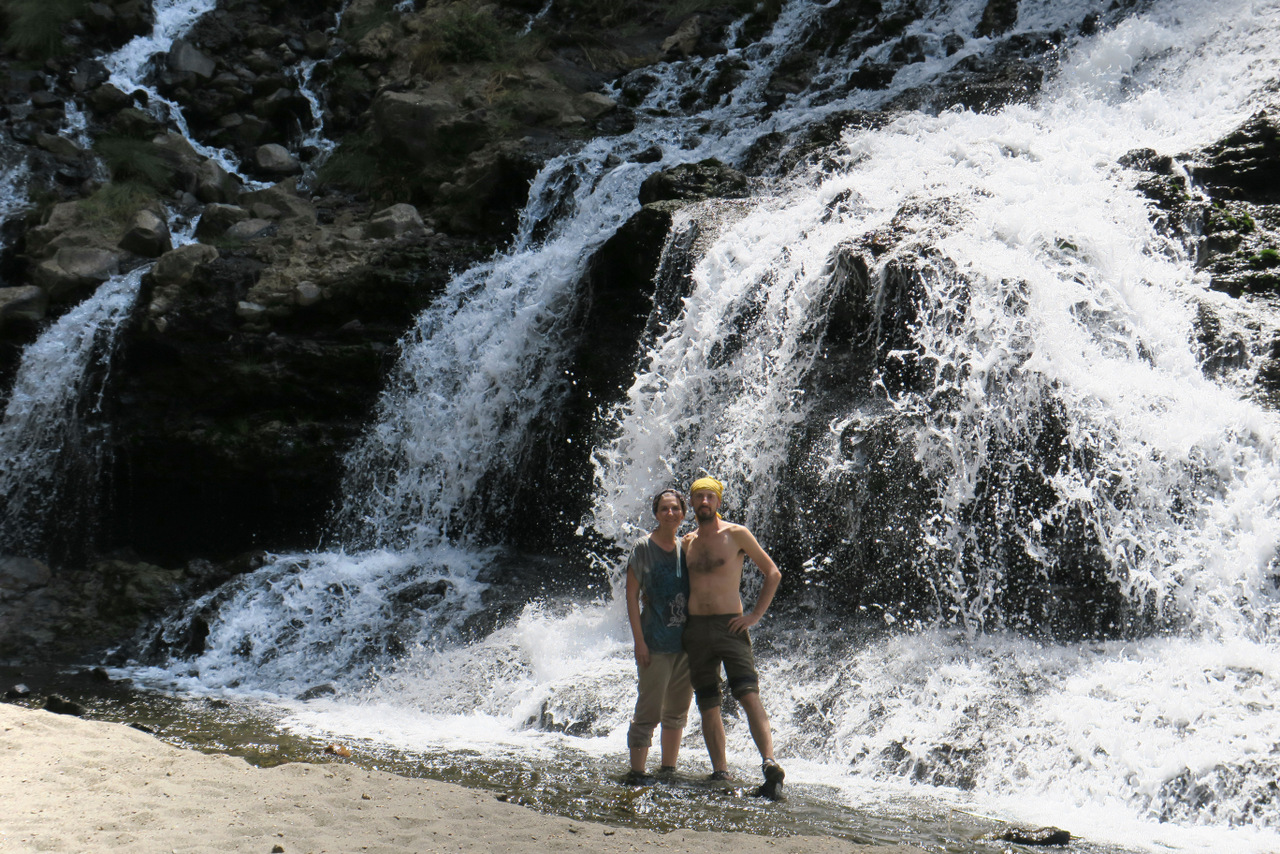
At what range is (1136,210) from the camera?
8.04m

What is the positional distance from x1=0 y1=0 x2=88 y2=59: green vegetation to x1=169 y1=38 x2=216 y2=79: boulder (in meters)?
1.73

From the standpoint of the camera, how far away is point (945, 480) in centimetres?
678

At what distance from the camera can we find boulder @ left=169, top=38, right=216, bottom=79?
16.8 meters

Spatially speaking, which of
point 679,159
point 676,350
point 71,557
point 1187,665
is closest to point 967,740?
point 1187,665

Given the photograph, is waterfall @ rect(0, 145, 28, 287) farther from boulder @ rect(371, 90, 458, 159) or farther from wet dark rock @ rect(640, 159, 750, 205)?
wet dark rock @ rect(640, 159, 750, 205)

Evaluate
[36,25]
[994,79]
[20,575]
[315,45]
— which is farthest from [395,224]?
[36,25]

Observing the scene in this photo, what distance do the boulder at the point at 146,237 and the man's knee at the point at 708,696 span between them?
10.5 meters

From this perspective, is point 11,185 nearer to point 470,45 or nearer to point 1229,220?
point 470,45

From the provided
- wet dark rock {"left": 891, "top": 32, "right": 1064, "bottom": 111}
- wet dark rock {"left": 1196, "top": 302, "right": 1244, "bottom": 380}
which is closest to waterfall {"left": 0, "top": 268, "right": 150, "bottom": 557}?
wet dark rock {"left": 891, "top": 32, "right": 1064, "bottom": 111}

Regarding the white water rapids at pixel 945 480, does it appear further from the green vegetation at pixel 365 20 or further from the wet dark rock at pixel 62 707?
the green vegetation at pixel 365 20

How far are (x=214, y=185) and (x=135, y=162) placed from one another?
1.07m

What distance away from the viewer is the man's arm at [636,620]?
16.0 ft

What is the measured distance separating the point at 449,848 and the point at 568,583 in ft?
16.6

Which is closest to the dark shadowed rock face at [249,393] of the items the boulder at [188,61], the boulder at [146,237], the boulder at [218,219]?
the boulder at [146,237]
